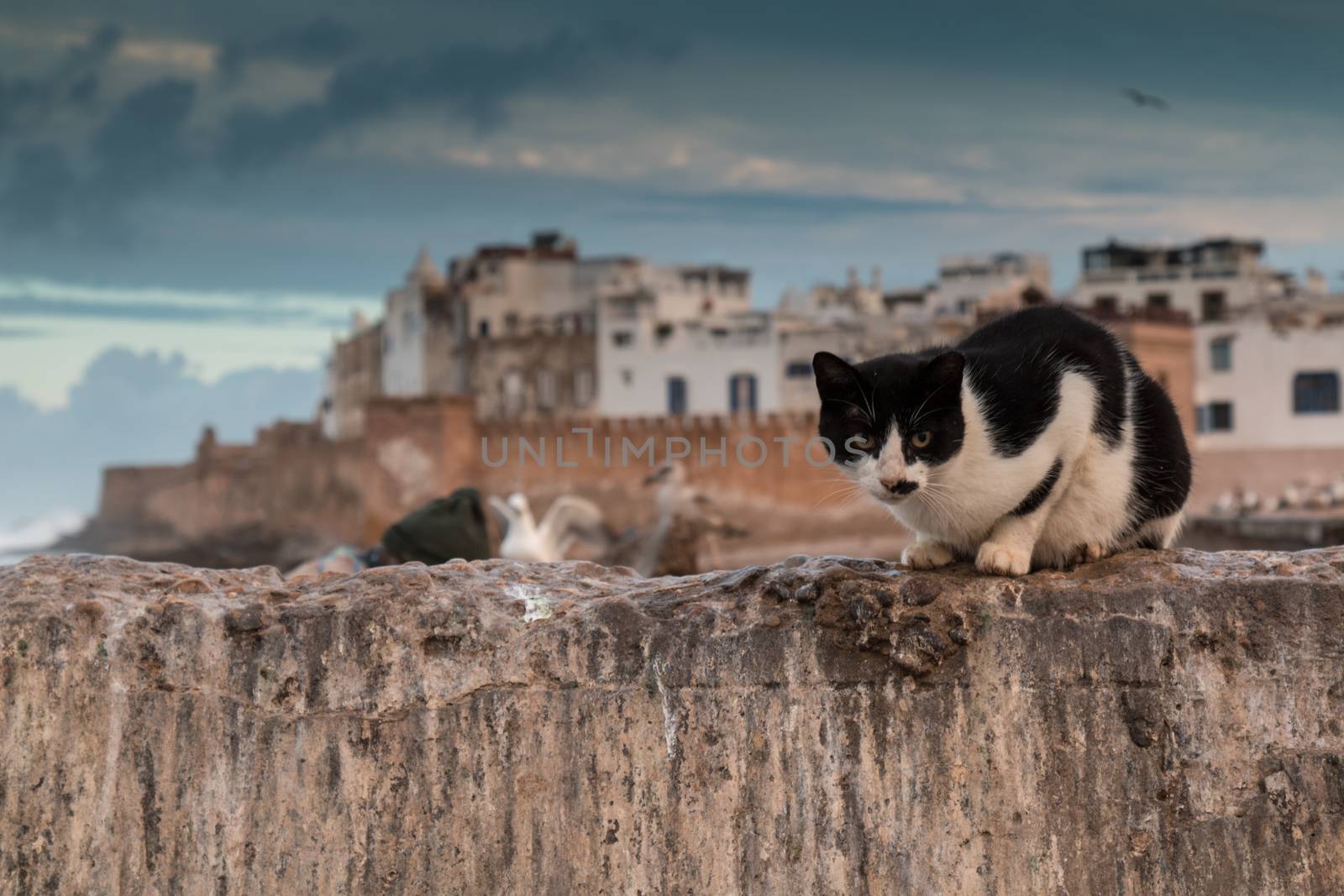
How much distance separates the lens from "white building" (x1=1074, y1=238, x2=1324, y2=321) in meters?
47.2

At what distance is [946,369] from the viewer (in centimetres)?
357

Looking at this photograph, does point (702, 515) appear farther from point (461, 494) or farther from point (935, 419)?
point (935, 419)

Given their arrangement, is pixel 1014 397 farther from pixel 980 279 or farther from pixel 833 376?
pixel 980 279

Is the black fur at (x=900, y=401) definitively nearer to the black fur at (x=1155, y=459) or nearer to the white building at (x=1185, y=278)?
the black fur at (x=1155, y=459)

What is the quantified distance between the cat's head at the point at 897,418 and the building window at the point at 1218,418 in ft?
129

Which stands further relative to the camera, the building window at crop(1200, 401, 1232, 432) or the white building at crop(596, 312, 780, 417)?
the white building at crop(596, 312, 780, 417)

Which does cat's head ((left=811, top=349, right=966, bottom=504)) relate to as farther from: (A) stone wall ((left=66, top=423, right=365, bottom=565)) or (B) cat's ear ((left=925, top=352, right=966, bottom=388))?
(A) stone wall ((left=66, top=423, right=365, bottom=565))

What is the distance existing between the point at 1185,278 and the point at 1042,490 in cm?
4723

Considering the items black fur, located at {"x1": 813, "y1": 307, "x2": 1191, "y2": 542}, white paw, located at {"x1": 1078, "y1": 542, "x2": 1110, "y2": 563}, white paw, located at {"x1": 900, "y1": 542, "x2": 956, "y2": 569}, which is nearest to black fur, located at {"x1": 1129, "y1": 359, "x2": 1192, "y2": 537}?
black fur, located at {"x1": 813, "y1": 307, "x2": 1191, "y2": 542}

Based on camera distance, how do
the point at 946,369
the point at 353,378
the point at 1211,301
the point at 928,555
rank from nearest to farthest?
the point at 946,369
the point at 928,555
the point at 1211,301
the point at 353,378

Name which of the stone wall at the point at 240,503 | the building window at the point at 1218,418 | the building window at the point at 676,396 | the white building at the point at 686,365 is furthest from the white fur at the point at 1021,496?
the building window at the point at 676,396

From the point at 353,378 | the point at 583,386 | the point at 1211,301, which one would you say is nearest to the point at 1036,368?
the point at 583,386

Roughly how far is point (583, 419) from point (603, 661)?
131 feet

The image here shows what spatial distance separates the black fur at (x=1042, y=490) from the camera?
382 centimetres
